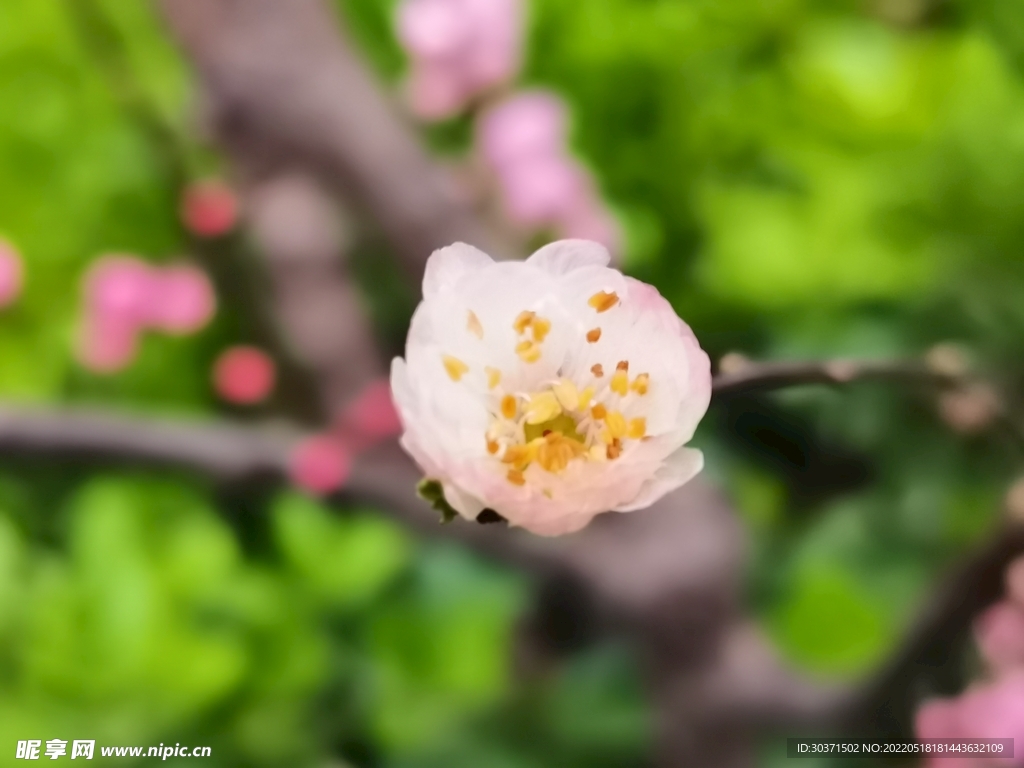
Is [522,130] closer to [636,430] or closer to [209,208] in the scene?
[209,208]

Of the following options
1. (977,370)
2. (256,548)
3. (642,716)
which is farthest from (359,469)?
(977,370)

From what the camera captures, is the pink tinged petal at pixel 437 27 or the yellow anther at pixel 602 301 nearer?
the yellow anther at pixel 602 301

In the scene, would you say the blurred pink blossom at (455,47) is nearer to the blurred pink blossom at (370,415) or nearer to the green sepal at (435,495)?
the blurred pink blossom at (370,415)

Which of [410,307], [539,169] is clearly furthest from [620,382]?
[539,169]

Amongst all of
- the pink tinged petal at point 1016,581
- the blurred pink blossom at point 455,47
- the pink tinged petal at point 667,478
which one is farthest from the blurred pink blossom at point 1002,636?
the blurred pink blossom at point 455,47

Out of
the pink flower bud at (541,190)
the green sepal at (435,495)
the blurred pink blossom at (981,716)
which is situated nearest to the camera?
the green sepal at (435,495)

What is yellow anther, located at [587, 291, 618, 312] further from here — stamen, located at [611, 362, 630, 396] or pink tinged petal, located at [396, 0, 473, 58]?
pink tinged petal, located at [396, 0, 473, 58]
